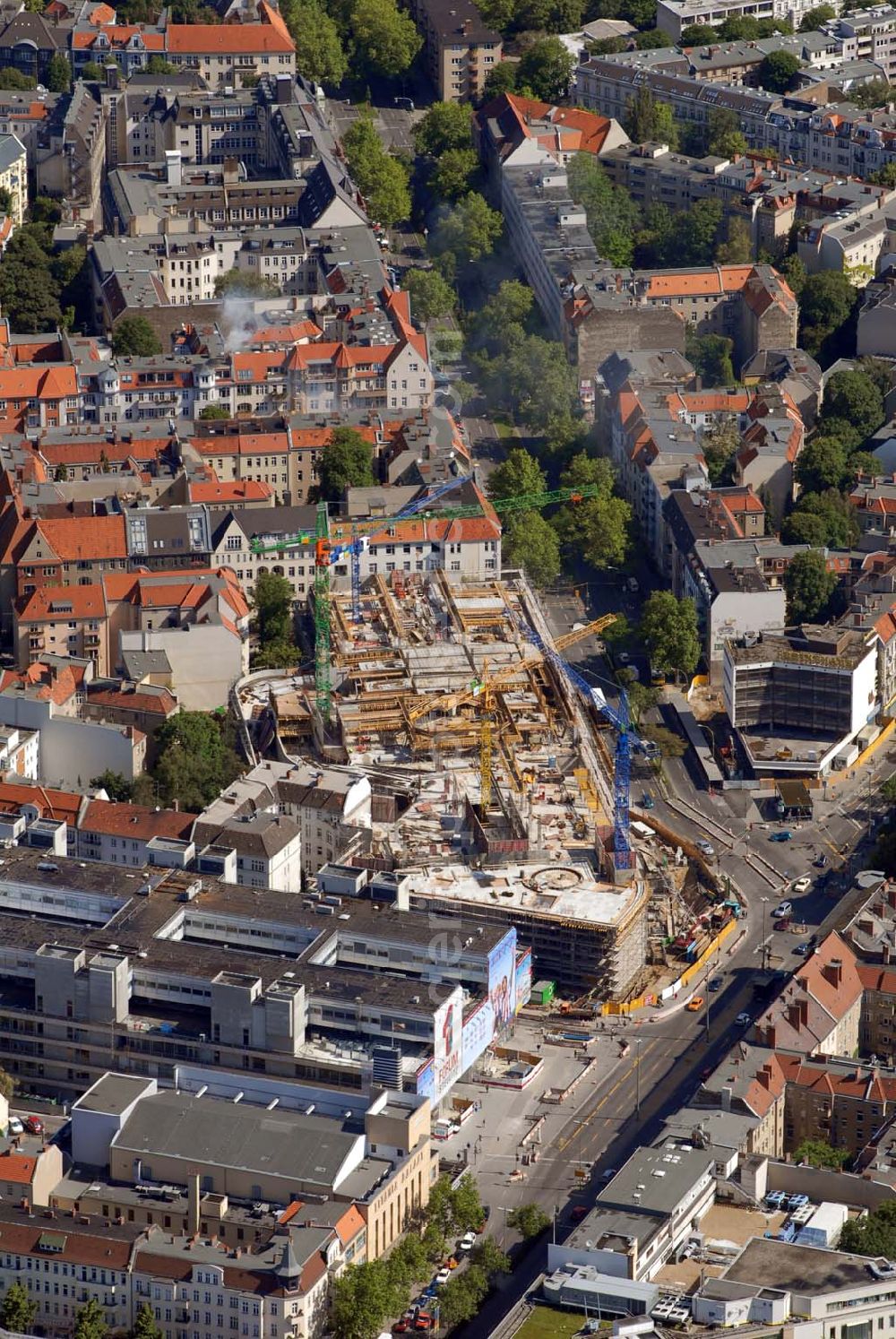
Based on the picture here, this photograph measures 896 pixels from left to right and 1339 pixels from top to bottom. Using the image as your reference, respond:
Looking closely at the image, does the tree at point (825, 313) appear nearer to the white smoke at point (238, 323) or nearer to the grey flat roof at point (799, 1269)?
the white smoke at point (238, 323)

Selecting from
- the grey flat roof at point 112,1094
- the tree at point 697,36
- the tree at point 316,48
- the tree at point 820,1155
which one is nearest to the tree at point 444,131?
the tree at point 316,48

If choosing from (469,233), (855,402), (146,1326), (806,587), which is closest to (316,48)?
(469,233)

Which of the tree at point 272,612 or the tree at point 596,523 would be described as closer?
the tree at point 272,612

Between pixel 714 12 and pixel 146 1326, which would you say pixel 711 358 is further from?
pixel 146 1326

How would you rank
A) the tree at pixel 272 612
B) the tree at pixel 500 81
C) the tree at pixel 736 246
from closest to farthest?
the tree at pixel 272 612
the tree at pixel 736 246
the tree at pixel 500 81

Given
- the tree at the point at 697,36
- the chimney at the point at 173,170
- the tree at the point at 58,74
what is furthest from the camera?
the tree at the point at 697,36

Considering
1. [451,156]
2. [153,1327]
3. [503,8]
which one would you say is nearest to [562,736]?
[153,1327]

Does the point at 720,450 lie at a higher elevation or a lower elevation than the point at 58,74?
lower
